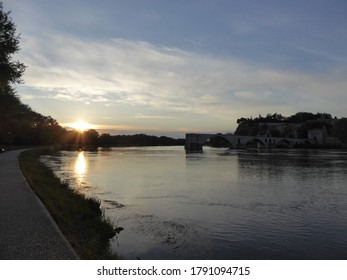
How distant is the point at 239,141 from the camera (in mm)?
158750

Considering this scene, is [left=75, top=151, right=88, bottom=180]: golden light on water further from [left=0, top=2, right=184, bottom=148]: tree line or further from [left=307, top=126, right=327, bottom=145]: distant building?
[left=307, top=126, right=327, bottom=145]: distant building

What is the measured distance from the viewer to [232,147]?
15700 centimetres

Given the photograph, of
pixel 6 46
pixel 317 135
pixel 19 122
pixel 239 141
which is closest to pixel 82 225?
pixel 6 46

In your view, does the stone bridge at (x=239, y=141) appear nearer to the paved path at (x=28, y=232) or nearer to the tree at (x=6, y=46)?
the tree at (x=6, y=46)

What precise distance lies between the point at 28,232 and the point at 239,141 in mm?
152858

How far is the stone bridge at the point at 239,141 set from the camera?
14100 cm

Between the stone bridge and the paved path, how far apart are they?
122782mm

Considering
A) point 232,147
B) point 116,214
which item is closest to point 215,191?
point 116,214

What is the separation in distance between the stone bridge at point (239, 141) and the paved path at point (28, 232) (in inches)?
4834

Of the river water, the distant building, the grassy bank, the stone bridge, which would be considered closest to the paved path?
the grassy bank

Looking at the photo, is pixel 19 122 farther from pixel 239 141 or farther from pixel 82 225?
pixel 239 141

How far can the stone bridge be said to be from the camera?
14100cm

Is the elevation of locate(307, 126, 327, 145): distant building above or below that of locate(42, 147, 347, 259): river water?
above
